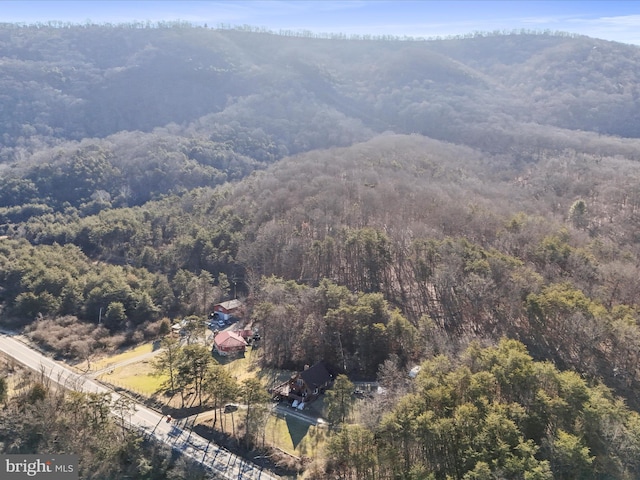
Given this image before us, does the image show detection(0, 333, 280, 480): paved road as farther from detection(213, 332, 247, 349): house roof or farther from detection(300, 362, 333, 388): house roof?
detection(213, 332, 247, 349): house roof

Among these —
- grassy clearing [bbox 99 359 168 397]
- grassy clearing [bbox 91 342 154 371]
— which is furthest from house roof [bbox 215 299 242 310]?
grassy clearing [bbox 99 359 168 397]

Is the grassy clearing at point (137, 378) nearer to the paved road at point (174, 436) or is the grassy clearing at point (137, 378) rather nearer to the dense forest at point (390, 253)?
the paved road at point (174, 436)

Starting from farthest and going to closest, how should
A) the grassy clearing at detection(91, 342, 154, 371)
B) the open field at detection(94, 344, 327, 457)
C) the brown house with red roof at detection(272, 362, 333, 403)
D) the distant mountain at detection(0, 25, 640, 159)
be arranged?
1. the distant mountain at detection(0, 25, 640, 159)
2. the grassy clearing at detection(91, 342, 154, 371)
3. the brown house with red roof at detection(272, 362, 333, 403)
4. the open field at detection(94, 344, 327, 457)

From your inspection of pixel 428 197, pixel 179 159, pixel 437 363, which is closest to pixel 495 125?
pixel 428 197

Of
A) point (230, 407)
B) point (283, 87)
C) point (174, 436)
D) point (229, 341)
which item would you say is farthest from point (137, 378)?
point (283, 87)

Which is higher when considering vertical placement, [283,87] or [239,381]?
[283,87]

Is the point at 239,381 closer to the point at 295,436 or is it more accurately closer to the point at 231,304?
the point at 295,436

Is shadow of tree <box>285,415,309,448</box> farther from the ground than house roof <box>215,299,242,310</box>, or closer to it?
farther from the ground
